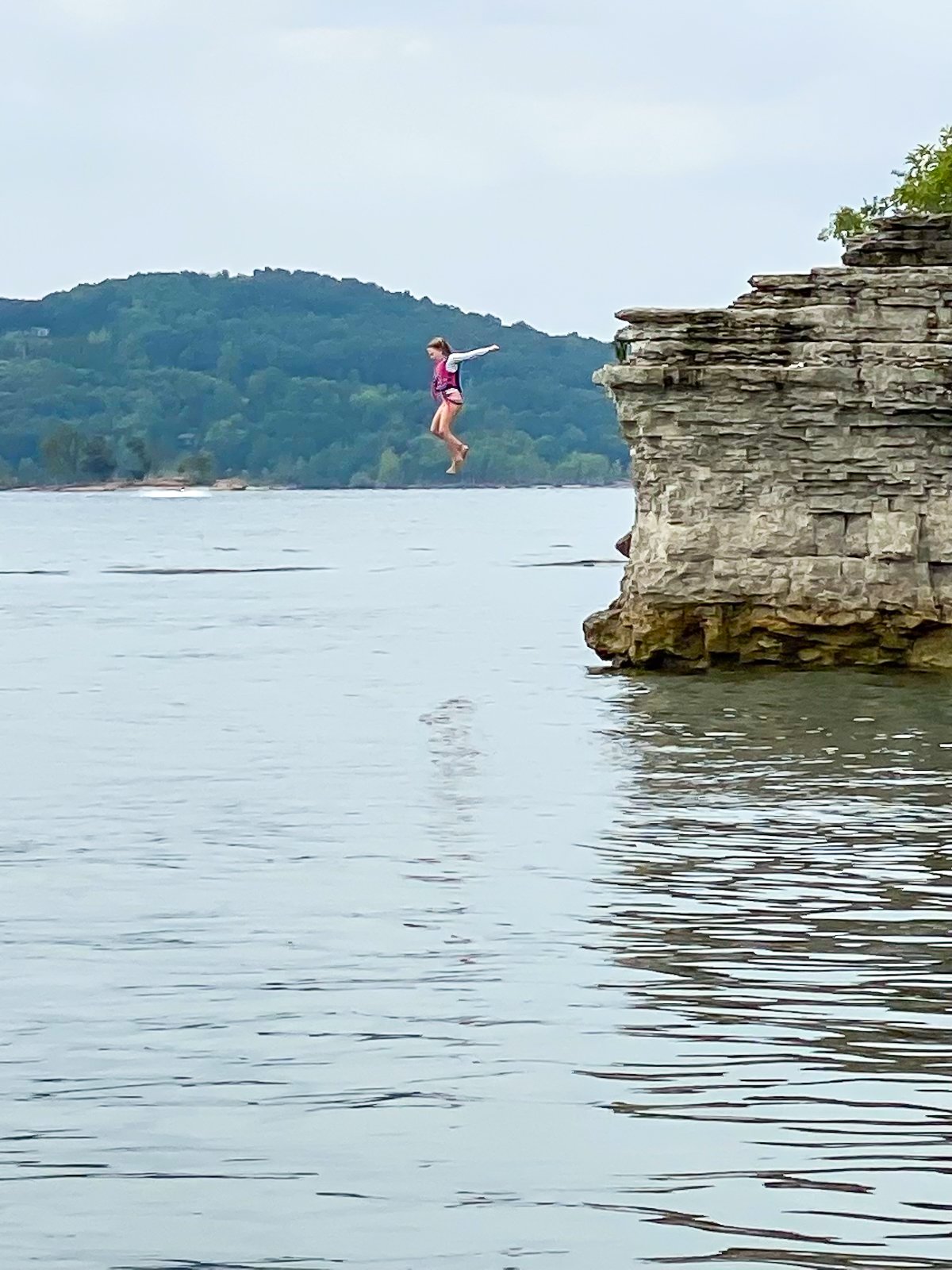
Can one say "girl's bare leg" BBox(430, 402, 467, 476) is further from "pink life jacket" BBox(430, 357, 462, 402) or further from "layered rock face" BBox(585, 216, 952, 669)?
"layered rock face" BBox(585, 216, 952, 669)

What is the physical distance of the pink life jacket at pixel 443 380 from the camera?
26.5m

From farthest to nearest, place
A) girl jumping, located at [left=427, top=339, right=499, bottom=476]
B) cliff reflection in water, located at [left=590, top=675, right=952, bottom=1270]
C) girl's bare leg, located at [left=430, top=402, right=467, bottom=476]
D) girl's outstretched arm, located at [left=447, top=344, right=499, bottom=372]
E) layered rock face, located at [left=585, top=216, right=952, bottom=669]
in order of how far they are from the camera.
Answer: layered rock face, located at [left=585, top=216, right=952, bottom=669]
girl's bare leg, located at [left=430, top=402, right=467, bottom=476]
girl jumping, located at [left=427, top=339, right=499, bottom=476]
girl's outstretched arm, located at [left=447, top=344, right=499, bottom=372]
cliff reflection in water, located at [left=590, top=675, right=952, bottom=1270]

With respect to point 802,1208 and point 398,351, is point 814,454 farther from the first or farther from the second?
point 398,351

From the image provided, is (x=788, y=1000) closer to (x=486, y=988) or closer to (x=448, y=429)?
(x=486, y=988)

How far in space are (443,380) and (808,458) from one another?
16.4 feet

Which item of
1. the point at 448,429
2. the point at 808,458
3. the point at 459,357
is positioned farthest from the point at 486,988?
the point at 808,458

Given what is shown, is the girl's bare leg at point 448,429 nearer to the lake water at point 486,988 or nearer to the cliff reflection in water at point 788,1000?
the lake water at point 486,988

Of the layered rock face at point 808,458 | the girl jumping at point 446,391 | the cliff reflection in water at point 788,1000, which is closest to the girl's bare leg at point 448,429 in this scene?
the girl jumping at point 446,391

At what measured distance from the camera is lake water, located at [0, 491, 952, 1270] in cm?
860

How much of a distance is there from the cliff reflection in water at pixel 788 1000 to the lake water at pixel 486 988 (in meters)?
0.03

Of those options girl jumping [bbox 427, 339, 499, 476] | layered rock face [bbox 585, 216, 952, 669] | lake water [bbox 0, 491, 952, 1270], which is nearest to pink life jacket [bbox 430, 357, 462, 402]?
girl jumping [bbox 427, 339, 499, 476]

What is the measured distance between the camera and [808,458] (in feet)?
Result: 96.6

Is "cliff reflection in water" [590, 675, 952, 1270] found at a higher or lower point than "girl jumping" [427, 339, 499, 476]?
lower

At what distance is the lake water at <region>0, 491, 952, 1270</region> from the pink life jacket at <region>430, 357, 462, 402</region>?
3459 millimetres
